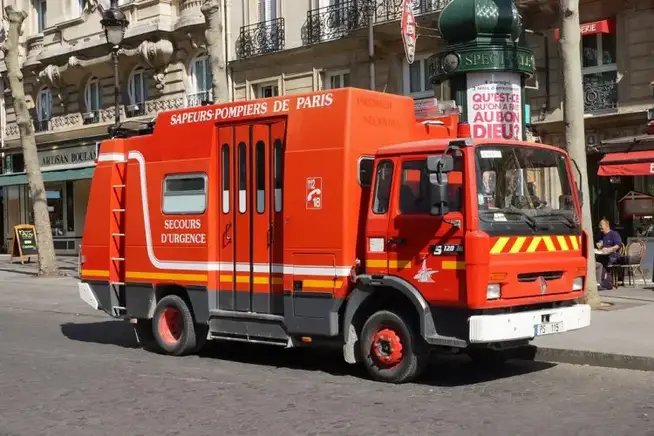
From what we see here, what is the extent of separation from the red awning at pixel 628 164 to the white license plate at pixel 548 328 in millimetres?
9413

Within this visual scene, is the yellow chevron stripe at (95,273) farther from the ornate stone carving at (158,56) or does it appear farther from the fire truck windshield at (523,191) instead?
the ornate stone carving at (158,56)

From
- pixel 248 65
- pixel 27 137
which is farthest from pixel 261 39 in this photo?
pixel 27 137

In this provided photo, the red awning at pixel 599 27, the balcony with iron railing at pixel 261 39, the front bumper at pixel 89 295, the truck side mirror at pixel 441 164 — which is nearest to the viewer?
the truck side mirror at pixel 441 164

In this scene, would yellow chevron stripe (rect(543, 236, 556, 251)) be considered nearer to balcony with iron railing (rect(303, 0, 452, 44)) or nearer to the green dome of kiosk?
the green dome of kiosk

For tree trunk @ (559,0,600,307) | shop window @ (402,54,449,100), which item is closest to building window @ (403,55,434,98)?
shop window @ (402,54,449,100)

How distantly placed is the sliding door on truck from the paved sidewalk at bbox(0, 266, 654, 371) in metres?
3.32

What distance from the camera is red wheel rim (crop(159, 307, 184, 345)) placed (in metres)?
11.1

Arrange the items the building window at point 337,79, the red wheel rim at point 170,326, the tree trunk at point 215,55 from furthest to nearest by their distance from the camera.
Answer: the building window at point 337,79
the tree trunk at point 215,55
the red wheel rim at point 170,326

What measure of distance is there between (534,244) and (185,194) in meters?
4.34

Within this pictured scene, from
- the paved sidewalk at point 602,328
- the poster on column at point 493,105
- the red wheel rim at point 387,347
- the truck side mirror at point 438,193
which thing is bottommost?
the paved sidewalk at point 602,328

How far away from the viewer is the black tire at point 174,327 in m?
10.9

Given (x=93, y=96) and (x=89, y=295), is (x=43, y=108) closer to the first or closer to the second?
(x=93, y=96)

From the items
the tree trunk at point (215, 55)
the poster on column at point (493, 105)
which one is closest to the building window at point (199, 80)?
the tree trunk at point (215, 55)

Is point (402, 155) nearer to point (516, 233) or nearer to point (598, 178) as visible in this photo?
point (516, 233)
